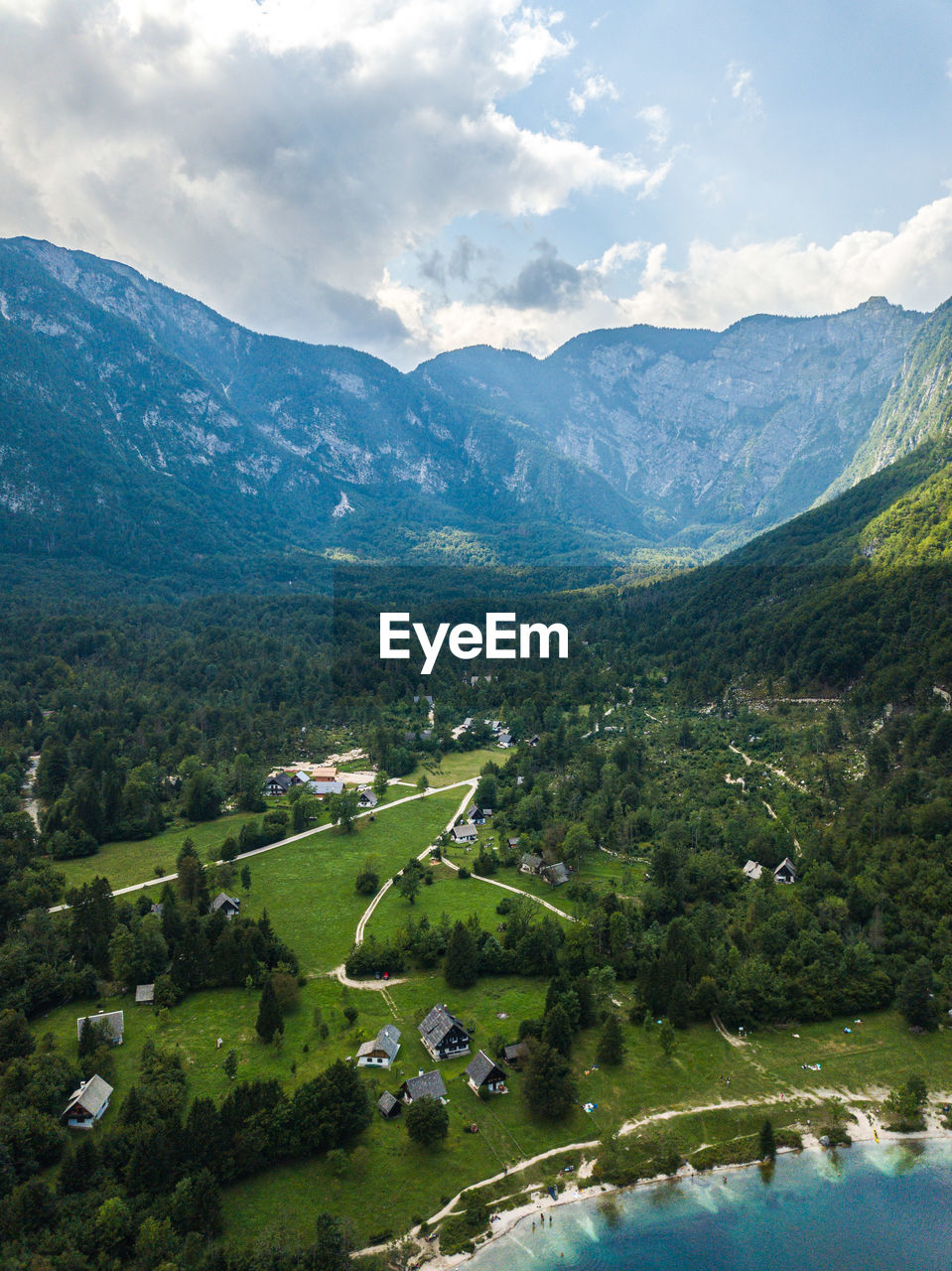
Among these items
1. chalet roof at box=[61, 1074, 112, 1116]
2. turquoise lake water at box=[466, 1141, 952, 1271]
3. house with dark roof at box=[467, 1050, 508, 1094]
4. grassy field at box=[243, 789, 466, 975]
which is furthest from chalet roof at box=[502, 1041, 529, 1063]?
chalet roof at box=[61, 1074, 112, 1116]

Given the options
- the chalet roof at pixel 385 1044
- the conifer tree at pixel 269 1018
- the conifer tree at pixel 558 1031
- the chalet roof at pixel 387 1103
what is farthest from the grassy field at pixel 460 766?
the chalet roof at pixel 387 1103

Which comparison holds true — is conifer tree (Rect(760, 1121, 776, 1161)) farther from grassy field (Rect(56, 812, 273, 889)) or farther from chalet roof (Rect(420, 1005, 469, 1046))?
grassy field (Rect(56, 812, 273, 889))

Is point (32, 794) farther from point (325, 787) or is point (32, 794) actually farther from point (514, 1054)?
point (514, 1054)

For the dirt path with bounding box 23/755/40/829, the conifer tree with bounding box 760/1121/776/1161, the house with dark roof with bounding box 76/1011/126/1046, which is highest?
the dirt path with bounding box 23/755/40/829

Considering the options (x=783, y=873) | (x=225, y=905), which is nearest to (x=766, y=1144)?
(x=783, y=873)
